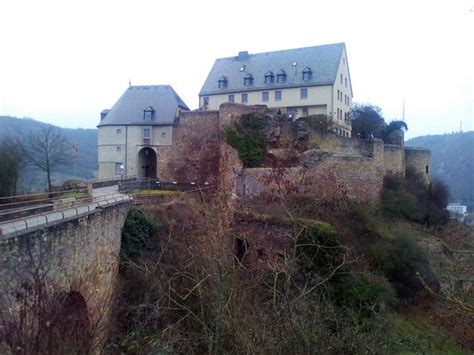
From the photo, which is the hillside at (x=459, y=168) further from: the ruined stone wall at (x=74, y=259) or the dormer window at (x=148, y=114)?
the ruined stone wall at (x=74, y=259)

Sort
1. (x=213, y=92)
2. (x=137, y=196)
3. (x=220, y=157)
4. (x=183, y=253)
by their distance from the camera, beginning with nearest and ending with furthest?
(x=183, y=253) < (x=137, y=196) < (x=220, y=157) < (x=213, y=92)

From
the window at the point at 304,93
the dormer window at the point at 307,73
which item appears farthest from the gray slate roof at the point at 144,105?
the dormer window at the point at 307,73

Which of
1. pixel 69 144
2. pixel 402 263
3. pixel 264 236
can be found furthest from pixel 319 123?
pixel 69 144

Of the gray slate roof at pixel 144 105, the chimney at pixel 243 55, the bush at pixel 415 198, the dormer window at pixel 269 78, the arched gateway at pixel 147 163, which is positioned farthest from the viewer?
the chimney at pixel 243 55

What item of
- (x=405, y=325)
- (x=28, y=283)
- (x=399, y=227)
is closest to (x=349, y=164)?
(x=399, y=227)

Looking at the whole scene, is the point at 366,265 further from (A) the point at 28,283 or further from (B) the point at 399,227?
(A) the point at 28,283

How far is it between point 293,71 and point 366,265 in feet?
69.9

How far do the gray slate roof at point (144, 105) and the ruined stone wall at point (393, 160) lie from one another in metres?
13.9

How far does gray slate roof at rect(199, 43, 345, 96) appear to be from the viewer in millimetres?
34781

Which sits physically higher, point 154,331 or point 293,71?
point 293,71

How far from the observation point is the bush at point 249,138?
23844 mm

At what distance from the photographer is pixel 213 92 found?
37.4 m

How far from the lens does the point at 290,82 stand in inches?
1388

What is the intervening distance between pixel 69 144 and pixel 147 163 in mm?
6371
